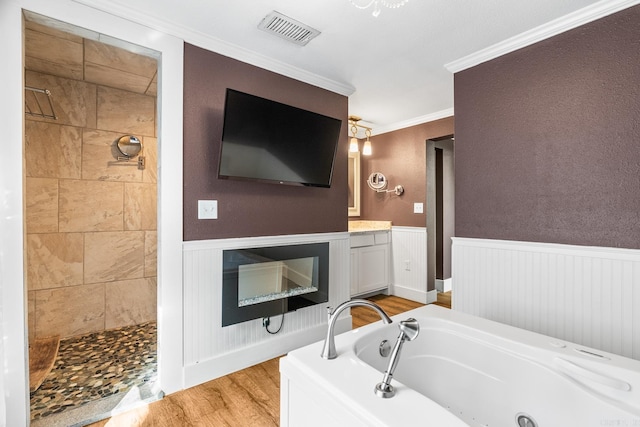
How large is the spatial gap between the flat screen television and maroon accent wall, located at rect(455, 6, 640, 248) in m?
1.11

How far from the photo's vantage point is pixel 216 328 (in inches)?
88.4

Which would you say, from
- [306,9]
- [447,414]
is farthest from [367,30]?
[447,414]

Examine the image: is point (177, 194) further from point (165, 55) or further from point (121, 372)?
point (121, 372)

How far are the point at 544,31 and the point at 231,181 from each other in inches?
91.4

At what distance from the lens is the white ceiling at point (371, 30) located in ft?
5.96

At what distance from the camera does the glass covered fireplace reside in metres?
2.23

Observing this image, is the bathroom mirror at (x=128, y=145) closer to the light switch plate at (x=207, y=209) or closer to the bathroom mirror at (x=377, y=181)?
the light switch plate at (x=207, y=209)

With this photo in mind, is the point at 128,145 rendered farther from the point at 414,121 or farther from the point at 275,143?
the point at 414,121

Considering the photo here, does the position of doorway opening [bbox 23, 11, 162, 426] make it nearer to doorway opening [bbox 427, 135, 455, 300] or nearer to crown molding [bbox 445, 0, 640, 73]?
crown molding [bbox 445, 0, 640, 73]

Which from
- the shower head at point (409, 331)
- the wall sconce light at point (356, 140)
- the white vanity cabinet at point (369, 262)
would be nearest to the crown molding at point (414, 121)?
the wall sconce light at point (356, 140)

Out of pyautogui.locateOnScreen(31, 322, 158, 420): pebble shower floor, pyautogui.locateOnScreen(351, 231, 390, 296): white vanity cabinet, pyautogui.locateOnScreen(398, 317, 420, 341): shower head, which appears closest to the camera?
pyautogui.locateOnScreen(398, 317, 420, 341): shower head

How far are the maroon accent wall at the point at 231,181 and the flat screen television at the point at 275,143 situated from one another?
0.13 m

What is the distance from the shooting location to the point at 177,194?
2.06 meters

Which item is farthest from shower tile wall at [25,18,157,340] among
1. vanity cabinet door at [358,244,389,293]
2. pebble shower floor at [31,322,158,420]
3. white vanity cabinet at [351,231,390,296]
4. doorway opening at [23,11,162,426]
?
vanity cabinet door at [358,244,389,293]
